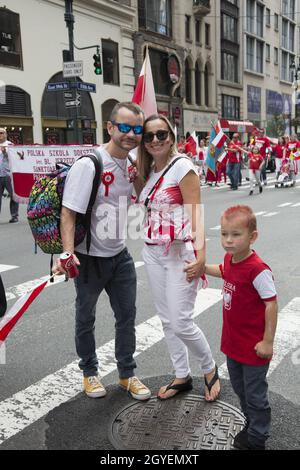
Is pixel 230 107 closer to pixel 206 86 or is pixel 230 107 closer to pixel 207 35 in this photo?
pixel 206 86

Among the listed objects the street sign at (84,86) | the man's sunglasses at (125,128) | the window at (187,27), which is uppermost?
the window at (187,27)

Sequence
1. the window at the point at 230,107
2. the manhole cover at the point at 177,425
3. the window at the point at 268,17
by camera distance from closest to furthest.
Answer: the manhole cover at the point at 177,425 < the window at the point at 230,107 < the window at the point at 268,17

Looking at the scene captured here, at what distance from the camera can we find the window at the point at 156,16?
30078 millimetres

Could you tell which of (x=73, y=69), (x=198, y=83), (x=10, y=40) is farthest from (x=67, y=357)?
(x=198, y=83)

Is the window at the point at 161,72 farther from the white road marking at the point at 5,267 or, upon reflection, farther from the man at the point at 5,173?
the white road marking at the point at 5,267

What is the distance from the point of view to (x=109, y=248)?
3281mm

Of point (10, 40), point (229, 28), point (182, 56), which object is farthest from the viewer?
point (229, 28)

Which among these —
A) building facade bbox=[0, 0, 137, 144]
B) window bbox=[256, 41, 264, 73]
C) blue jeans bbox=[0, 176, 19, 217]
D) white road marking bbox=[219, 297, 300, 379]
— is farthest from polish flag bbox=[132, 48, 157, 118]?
window bbox=[256, 41, 264, 73]

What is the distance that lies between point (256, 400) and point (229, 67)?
151ft

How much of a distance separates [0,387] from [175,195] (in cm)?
196

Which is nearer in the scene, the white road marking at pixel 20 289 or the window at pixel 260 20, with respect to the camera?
the white road marking at pixel 20 289

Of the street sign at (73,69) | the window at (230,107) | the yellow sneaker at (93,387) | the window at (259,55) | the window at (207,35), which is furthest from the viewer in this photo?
the window at (259,55)

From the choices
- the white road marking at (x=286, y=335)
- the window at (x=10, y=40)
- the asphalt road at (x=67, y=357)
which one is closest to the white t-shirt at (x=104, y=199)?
the asphalt road at (x=67, y=357)

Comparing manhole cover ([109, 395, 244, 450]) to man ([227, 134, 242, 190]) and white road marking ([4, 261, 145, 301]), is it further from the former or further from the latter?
man ([227, 134, 242, 190])
